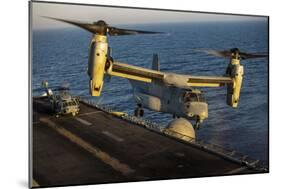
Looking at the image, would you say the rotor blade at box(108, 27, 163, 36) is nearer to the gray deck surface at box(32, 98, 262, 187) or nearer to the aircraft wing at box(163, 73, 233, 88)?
the aircraft wing at box(163, 73, 233, 88)

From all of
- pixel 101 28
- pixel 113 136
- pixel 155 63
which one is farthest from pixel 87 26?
pixel 113 136

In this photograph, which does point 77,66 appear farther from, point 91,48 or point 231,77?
point 231,77

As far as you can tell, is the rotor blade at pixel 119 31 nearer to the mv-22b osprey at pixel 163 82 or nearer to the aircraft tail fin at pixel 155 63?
the mv-22b osprey at pixel 163 82

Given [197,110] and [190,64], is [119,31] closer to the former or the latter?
[190,64]

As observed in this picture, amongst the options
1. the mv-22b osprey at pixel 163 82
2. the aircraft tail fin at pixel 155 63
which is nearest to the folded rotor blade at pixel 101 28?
the mv-22b osprey at pixel 163 82

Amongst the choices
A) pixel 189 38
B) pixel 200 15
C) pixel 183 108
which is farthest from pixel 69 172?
pixel 200 15

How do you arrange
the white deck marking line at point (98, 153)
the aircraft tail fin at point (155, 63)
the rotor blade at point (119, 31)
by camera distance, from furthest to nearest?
the aircraft tail fin at point (155, 63) → the rotor blade at point (119, 31) → the white deck marking line at point (98, 153)
